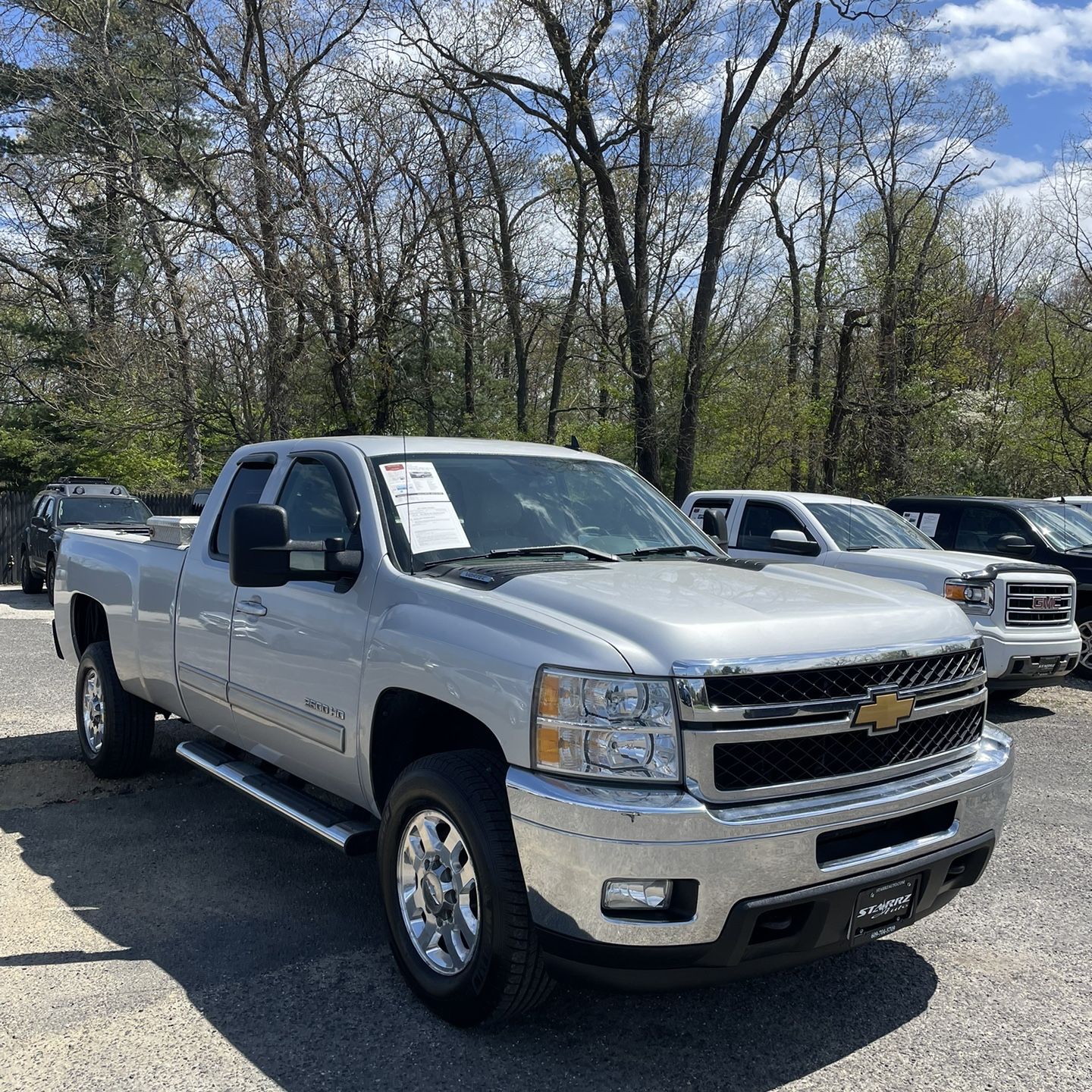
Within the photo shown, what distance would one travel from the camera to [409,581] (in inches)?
151

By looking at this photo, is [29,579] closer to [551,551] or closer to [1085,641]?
[1085,641]

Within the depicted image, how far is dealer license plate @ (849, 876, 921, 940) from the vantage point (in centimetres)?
313

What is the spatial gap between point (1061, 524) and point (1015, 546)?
1228 mm

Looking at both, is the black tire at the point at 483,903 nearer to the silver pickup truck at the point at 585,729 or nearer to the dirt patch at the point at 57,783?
the silver pickup truck at the point at 585,729

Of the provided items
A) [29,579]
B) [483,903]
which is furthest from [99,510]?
[483,903]

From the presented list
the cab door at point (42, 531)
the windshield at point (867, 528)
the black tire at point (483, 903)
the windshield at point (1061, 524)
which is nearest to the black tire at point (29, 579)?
the cab door at point (42, 531)

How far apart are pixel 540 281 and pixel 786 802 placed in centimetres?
1985

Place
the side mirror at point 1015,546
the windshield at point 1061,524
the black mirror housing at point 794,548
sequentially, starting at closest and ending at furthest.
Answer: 1. the black mirror housing at point 794,548
2. the side mirror at point 1015,546
3. the windshield at point 1061,524

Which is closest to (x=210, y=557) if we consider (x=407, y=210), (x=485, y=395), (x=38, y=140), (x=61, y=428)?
(x=407, y=210)

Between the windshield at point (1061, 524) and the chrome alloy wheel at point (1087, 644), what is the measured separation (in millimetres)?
787

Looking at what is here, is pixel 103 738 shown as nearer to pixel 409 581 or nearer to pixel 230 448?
pixel 409 581

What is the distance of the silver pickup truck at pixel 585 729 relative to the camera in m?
2.95

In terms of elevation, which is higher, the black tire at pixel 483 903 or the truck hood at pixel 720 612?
the truck hood at pixel 720 612

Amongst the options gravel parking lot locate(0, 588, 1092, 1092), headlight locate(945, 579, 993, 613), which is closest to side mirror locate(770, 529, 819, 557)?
headlight locate(945, 579, 993, 613)
